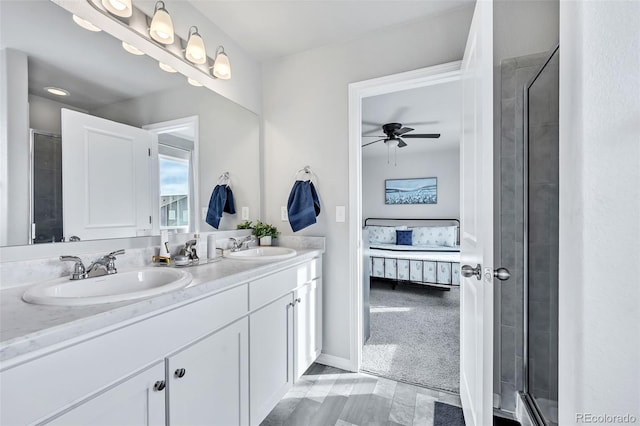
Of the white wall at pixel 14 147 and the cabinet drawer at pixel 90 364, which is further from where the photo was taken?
the white wall at pixel 14 147

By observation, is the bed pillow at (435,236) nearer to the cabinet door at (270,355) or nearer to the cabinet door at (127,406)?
the cabinet door at (270,355)

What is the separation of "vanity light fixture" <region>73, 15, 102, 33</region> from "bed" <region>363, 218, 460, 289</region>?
2051mm

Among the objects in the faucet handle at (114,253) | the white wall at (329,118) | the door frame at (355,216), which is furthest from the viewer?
the door frame at (355,216)

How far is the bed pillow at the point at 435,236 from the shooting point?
4.87 meters

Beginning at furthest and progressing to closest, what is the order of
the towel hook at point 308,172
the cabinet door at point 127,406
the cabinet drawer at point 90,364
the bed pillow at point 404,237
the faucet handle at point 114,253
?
the bed pillow at point 404,237
the towel hook at point 308,172
the faucet handle at point 114,253
the cabinet door at point 127,406
the cabinet drawer at point 90,364

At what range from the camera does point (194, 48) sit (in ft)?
5.44

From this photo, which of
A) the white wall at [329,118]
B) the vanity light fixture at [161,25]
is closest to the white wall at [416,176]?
the white wall at [329,118]

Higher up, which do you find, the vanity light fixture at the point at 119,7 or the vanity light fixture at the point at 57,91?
the vanity light fixture at the point at 119,7

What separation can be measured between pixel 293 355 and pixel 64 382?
1.23m

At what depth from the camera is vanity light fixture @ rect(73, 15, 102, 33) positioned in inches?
48.4
